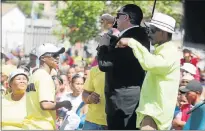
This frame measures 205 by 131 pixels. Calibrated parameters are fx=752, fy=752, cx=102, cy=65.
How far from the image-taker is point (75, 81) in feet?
34.2

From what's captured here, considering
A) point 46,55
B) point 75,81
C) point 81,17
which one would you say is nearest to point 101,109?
point 46,55

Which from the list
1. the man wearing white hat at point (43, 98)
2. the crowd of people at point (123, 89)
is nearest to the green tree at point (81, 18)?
the crowd of people at point (123, 89)

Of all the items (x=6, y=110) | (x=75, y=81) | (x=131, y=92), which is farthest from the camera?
(x=75, y=81)

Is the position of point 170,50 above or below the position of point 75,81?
above

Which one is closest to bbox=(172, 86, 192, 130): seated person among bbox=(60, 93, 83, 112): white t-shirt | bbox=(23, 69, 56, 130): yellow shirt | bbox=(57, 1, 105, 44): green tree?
bbox=(23, 69, 56, 130): yellow shirt

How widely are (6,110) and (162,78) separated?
7.14 feet

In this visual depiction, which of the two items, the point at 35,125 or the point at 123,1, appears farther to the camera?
the point at 123,1

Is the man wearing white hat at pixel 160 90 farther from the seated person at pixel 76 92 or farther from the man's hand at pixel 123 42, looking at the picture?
the seated person at pixel 76 92

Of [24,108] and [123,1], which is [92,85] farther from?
[123,1]

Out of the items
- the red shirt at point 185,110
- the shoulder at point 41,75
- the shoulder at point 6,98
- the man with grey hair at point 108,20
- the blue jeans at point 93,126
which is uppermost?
the man with grey hair at point 108,20

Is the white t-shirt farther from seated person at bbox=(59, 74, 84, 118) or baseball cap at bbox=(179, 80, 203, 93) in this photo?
baseball cap at bbox=(179, 80, 203, 93)

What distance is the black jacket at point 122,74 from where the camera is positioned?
7.11 metres

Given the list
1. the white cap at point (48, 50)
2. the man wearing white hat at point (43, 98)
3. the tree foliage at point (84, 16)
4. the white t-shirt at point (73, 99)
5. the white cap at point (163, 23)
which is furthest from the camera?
the tree foliage at point (84, 16)

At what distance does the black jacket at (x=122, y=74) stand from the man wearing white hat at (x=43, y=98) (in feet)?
2.35
